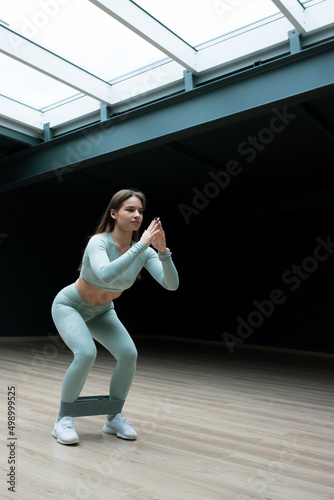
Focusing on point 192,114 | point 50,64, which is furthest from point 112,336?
point 50,64

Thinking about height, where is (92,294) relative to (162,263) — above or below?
below

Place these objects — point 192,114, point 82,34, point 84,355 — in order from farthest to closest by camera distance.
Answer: point 192,114, point 82,34, point 84,355

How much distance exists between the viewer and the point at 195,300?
32.3 feet

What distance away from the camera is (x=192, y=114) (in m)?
4.70

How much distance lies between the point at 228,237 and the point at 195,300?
161cm

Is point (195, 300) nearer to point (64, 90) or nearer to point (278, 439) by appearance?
point (64, 90)

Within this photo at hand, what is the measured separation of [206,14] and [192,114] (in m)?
1.01

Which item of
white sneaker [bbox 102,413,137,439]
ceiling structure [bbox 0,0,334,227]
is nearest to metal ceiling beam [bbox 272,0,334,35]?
ceiling structure [bbox 0,0,334,227]

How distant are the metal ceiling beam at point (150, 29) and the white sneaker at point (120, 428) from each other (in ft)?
10.2

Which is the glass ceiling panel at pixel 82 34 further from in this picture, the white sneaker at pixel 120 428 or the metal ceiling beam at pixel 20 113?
the white sneaker at pixel 120 428

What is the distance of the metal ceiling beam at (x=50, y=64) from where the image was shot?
4211 mm

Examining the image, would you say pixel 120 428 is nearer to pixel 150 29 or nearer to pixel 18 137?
pixel 150 29

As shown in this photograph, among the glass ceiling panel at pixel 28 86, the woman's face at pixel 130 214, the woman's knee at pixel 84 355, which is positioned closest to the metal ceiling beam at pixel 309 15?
the woman's face at pixel 130 214

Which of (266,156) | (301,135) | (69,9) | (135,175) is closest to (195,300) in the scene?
(135,175)
